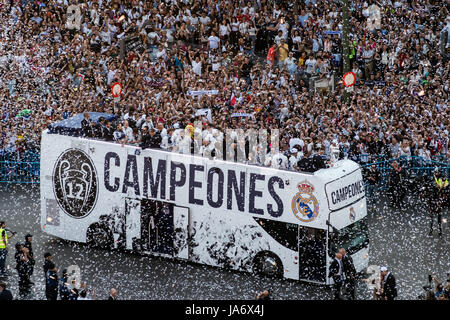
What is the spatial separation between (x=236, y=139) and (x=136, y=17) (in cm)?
1060

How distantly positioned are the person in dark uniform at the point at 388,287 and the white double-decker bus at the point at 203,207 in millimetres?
2028

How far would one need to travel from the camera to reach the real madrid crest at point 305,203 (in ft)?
70.6

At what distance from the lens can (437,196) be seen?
25.6 m

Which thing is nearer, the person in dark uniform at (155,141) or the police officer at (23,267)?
the police officer at (23,267)

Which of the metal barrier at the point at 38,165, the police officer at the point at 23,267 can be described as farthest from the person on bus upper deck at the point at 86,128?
the metal barrier at the point at 38,165

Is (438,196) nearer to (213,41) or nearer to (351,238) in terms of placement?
(351,238)

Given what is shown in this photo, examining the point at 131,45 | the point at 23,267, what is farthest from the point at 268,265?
the point at 131,45

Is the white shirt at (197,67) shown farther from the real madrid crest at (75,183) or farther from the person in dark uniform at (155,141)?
the real madrid crest at (75,183)

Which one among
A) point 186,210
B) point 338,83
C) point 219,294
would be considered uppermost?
point 338,83

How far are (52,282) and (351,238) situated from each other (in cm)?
706

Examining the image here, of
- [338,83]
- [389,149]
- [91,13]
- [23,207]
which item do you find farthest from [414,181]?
[91,13]

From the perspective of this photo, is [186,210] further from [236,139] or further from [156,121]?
[156,121]
